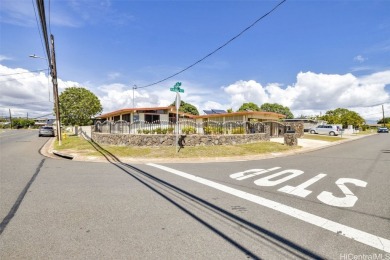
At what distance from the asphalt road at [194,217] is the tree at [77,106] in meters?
34.9

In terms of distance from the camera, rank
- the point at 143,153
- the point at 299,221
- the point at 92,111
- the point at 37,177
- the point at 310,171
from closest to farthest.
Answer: the point at 299,221, the point at 37,177, the point at 310,171, the point at 143,153, the point at 92,111

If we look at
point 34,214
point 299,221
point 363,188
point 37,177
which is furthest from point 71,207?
point 363,188

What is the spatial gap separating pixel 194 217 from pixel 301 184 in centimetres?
370

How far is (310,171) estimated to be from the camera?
8219mm

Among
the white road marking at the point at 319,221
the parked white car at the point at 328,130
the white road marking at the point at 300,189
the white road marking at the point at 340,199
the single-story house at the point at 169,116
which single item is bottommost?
the white road marking at the point at 340,199

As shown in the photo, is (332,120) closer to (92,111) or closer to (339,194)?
(92,111)

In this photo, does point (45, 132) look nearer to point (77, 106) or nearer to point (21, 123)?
point (77, 106)

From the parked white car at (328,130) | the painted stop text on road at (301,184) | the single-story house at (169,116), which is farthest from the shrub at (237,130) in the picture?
the parked white car at (328,130)

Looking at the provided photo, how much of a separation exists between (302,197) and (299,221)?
145 centimetres

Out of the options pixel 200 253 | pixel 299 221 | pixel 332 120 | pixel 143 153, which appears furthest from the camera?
pixel 332 120

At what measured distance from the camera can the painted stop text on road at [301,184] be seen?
16.4ft

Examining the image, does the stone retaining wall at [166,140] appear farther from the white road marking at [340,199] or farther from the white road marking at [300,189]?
the white road marking at [340,199]

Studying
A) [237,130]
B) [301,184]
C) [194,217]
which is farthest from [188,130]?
[194,217]

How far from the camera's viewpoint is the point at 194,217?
13.4 ft
